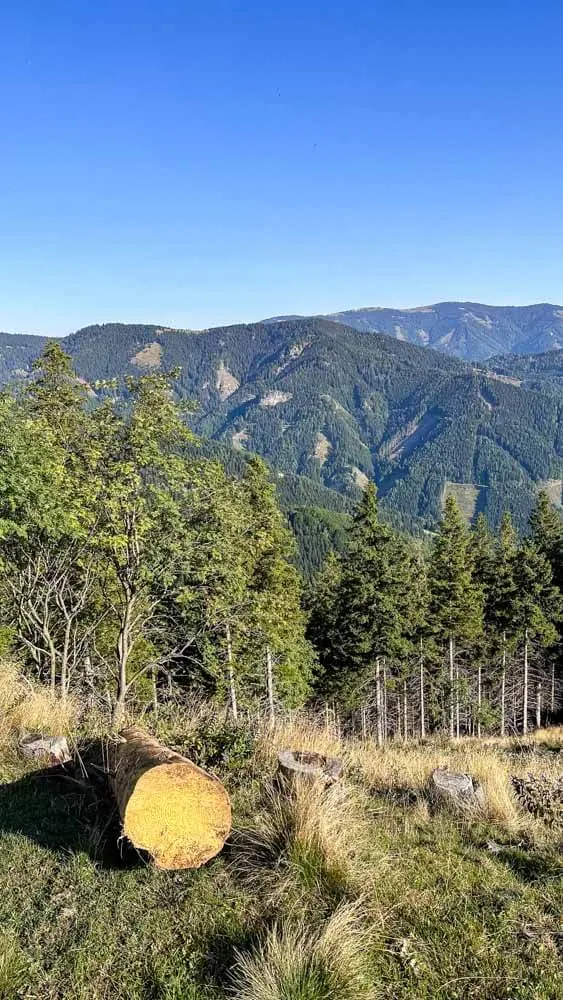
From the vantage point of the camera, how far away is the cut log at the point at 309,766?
5660 millimetres

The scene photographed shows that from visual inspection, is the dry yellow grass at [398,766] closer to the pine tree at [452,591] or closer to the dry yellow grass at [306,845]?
the dry yellow grass at [306,845]

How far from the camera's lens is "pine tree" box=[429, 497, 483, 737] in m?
33.3

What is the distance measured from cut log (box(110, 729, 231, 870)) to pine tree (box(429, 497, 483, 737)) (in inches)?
1175

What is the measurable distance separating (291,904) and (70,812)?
276 cm

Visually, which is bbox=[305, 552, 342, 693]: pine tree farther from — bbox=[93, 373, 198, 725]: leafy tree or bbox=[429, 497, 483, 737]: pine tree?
bbox=[93, 373, 198, 725]: leafy tree

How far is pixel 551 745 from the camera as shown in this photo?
14648mm

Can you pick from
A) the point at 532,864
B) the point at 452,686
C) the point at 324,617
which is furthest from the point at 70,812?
the point at 452,686

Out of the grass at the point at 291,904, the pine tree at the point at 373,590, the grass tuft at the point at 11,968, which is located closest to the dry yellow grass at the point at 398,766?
the grass at the point at 291,904

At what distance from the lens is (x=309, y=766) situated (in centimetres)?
598

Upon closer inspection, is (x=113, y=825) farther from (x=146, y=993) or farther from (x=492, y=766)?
(x=492, y=766)

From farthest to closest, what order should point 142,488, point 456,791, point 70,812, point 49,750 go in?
point 142,488, point 49,750, point 456,791, point 70,812

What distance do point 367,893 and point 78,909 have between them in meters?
2.11

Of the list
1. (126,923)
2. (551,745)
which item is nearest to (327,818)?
(126,923)

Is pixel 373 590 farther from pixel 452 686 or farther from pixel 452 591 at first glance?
pixel 452 686
